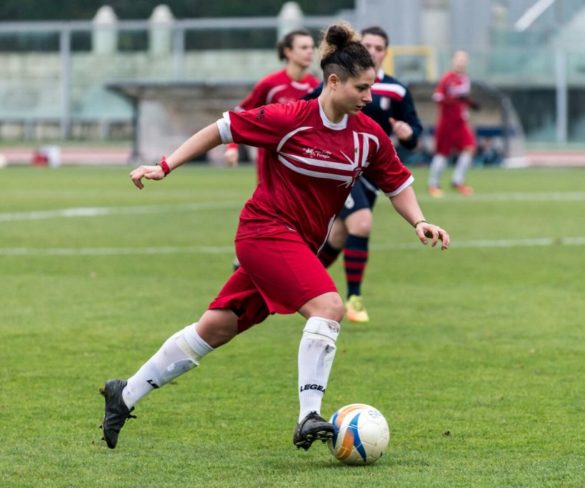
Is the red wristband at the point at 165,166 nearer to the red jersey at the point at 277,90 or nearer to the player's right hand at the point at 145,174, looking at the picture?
the player's right hand at the point at 145,174

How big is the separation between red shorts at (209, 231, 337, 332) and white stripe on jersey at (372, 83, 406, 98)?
4.54 meters

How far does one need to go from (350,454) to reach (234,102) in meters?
34.2

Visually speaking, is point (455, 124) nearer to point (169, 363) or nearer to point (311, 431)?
point (169, 363)

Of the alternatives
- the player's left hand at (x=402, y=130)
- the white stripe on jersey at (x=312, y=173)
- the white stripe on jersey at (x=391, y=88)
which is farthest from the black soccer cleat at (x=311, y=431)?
the white stripe on jersey at (x=391, y=88)

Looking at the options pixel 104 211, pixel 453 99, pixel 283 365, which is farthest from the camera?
pixel 453 99

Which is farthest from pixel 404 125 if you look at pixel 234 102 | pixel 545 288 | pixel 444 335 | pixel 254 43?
pixel 254 43

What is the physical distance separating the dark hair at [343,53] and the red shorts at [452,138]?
779 inches

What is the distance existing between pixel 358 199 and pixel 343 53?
4.44 metres

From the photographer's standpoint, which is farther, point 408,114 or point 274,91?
point 274,91

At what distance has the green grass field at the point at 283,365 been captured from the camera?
617 cm

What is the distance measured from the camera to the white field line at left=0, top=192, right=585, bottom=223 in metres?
20.8

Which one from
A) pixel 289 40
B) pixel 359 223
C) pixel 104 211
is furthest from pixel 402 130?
pixel 104 211

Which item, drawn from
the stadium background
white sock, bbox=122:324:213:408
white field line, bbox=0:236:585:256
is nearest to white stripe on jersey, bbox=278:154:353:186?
white sock, bbox=122:324:213:408

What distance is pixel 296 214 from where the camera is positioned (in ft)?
21.8
